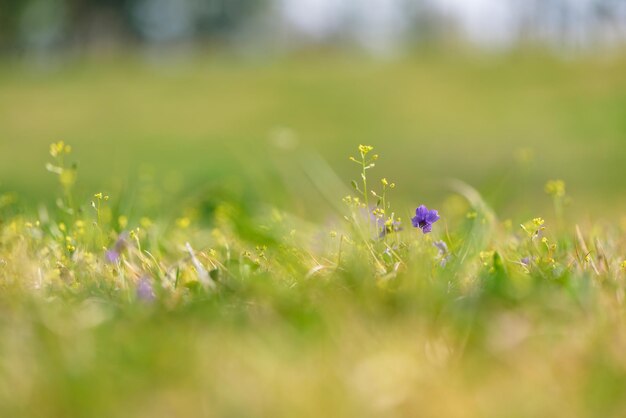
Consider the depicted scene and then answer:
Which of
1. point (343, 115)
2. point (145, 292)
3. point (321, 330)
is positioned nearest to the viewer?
point (321, 330)

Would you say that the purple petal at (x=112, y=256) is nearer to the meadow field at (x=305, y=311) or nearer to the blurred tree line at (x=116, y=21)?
the meadow field at (x=305, y=311)

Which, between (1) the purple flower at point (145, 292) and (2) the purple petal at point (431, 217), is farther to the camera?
(2) the purple petal at point (431, 217)

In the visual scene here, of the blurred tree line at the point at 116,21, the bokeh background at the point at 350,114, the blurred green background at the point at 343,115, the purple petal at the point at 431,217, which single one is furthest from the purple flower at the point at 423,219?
the blurred tree line at the point at 116,21

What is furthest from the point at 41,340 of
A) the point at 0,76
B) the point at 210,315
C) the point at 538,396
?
the point at 0,76

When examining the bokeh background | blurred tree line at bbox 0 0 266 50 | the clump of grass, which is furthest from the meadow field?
blurred tree line at bbox 0 0 266 50

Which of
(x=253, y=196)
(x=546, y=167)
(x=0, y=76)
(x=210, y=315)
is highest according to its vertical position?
(x=210, y=315)

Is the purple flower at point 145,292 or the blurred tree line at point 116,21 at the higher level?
the purple flower at point 145,292

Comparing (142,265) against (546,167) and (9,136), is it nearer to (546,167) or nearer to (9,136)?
(546,167)

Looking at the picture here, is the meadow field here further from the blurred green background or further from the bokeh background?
the blurred green background

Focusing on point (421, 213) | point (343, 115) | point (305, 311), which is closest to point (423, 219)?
point (421, 213)

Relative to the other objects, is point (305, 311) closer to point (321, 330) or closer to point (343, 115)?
point (321, 330)

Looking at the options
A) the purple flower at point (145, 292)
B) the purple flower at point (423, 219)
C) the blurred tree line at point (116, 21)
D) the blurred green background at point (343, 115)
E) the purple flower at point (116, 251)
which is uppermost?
the purple flower at point (145, 292)
